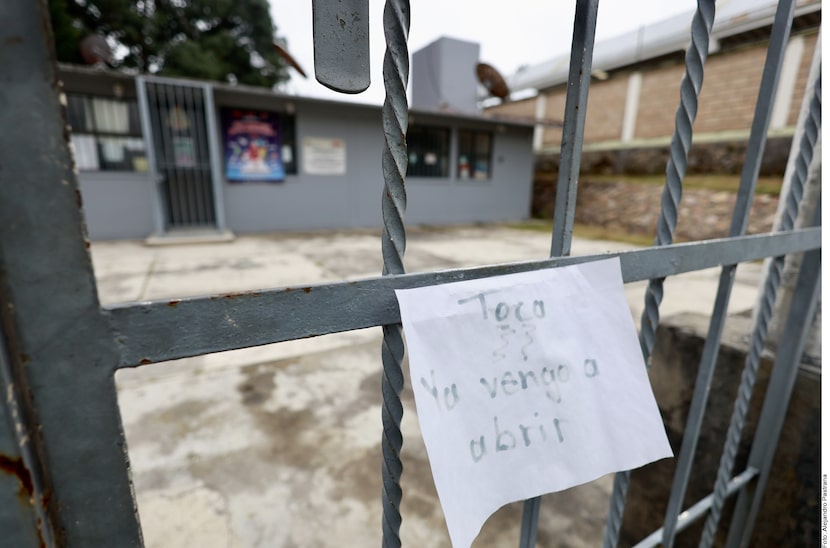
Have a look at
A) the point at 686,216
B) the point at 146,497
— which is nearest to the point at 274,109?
the point at 146,497

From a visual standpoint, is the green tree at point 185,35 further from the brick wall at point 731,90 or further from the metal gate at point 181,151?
the brick wall at point 731,90

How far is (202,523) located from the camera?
1.41m

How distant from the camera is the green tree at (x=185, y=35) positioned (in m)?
13.4

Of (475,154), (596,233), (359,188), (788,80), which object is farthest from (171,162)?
(788,80)

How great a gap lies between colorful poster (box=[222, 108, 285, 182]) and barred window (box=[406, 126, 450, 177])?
271 centimetres

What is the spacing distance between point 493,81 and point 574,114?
9.77 m

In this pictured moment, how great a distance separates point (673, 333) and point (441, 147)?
8446 millimetres

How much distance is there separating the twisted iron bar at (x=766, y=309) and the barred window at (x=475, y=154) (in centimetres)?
883

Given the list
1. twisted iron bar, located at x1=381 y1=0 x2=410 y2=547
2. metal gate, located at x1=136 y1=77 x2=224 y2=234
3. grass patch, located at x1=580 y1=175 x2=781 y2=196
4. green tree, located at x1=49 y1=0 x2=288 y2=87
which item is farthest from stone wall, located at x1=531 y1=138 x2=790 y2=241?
green tree, located at x1=49 y1=0 x2=288 y2=87

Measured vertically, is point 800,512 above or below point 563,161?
below

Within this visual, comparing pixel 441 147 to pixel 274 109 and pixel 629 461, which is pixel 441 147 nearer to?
pixel 274 109

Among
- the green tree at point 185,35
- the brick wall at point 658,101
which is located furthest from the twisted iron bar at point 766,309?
the green tree at point 185,35

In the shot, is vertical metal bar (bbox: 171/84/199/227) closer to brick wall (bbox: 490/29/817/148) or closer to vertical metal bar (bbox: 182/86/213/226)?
vertical metal bar (bbox: 182/86/213/226)

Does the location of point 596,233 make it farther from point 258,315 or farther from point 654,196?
point 258,315
